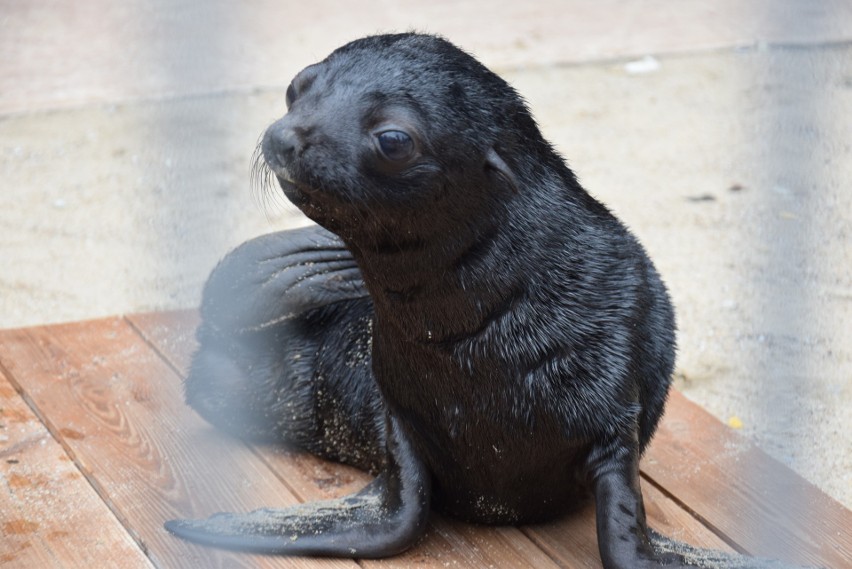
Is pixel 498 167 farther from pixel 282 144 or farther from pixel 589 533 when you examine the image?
pixel 589 533

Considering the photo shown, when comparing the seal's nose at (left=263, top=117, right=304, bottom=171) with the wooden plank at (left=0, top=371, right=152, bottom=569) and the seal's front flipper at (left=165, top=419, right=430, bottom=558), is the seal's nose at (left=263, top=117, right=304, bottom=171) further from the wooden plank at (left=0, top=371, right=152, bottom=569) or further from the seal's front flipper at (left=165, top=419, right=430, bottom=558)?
the wooden plank at (left=0, top=371, right=152, bottom=569)

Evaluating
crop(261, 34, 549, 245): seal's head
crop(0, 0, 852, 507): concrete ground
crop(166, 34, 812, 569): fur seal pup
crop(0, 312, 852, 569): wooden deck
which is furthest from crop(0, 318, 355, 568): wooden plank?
crop(261, 34, 549, 245): seal's head

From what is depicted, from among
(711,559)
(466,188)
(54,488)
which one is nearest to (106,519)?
(54,488)

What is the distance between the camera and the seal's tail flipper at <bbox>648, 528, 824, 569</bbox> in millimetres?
2473

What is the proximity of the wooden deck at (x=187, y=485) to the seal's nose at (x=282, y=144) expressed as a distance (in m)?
0.88

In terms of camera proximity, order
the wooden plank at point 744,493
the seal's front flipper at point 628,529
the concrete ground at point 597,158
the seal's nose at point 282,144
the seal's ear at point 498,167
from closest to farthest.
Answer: the seal's nose at point 282,144 → the seal's ear at point 498,167 → the seal's front flipper at point 628,529 → the wooden plank at point 744,493 → the concrete ground at point 597,158

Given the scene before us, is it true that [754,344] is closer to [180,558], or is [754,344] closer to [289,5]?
[180,558]

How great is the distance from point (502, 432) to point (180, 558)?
71cm

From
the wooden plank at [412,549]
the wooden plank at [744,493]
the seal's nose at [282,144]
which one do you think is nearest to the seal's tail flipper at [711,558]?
the wooden plank at [744,493]

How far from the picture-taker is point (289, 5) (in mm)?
Answer: 7621

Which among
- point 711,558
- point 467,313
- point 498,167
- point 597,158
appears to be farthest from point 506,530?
point 597,158

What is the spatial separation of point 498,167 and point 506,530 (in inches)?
34.4

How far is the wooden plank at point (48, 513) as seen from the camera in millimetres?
2551

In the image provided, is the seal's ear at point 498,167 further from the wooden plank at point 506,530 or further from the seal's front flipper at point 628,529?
the wooden plank at point 506,530
